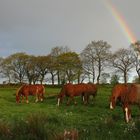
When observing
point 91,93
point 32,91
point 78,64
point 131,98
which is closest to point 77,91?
point 91,93

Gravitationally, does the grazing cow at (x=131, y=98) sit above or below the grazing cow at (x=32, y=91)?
below

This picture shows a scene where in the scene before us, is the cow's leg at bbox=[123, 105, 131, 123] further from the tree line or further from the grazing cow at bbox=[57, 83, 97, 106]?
the tree line

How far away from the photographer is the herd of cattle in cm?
1703

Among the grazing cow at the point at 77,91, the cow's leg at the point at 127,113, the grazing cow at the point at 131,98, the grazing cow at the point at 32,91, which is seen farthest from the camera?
the grazing cow at the point at 32,91

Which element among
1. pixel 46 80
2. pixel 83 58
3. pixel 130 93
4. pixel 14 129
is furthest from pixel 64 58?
pixel 14 129

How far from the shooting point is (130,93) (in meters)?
17.2

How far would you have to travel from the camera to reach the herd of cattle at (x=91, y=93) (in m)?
17.0

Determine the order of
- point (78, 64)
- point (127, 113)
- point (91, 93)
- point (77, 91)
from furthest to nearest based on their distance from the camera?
point (78, 64)
point (91, 93)
point (77, 91)
point (127, 113)

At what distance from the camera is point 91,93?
31.7 metres

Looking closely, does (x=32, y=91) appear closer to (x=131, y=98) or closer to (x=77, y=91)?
(x=77, y=91)

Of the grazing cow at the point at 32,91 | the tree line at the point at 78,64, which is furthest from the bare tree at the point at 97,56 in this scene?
the grazing cow at the point at 32,91

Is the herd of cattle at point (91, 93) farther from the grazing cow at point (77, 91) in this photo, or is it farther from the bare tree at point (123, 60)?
the bare tree at point (123, 60)

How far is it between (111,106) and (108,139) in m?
14.5

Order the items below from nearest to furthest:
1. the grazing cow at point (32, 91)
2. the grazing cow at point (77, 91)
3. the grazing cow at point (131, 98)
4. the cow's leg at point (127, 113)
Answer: the cow's leg at point (127, 113) < the grazing cow at point (131, 98) < the grazing cow at point (77, 91) < the grazing cow at point (32, 91)
